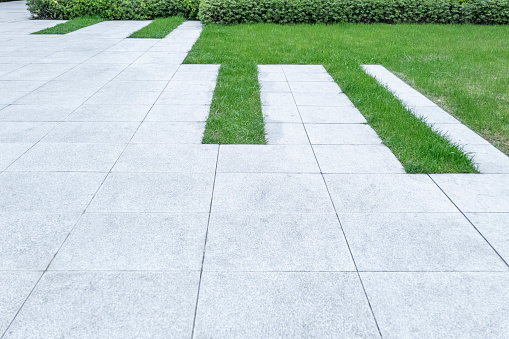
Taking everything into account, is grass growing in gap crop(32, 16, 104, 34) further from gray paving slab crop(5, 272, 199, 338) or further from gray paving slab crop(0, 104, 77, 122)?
gray paving slab crop(5, 272, 199, 338)

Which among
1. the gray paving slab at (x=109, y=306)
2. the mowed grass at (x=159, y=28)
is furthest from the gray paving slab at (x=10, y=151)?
the mowed grass at (x=159, y=28)

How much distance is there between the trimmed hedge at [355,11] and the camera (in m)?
16.7

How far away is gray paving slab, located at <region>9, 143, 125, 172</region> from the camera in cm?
491

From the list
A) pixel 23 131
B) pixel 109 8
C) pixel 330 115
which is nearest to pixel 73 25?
pixel 109 8

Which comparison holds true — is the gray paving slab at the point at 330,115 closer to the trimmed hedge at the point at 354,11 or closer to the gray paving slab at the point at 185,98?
the gray paving slab at the point at 185,98

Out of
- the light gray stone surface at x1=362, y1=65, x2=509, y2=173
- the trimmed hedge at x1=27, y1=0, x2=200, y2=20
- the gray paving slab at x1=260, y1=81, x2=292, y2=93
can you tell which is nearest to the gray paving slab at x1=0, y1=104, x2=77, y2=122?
the gray paving slab at x1=260, y1=81, x2=292, y2=93

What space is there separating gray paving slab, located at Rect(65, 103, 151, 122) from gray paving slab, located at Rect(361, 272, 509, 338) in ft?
14.9

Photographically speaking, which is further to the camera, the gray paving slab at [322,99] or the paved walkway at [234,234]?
the gray paving slab at [322,99]

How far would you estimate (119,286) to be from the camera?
3.06 m

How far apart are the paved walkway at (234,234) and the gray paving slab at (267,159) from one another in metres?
0.02

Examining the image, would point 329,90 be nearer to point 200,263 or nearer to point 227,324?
point 200,263

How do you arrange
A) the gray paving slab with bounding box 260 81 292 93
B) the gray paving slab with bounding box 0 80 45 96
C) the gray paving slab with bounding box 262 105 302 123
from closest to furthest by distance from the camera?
the gray paving slab with bounding box 262 105 302 123, the gray paving slab with bounding box 0 80 45 96, the gray paving slab with bounding box 260 81 292 93

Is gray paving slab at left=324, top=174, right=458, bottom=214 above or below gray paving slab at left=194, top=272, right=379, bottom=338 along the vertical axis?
below

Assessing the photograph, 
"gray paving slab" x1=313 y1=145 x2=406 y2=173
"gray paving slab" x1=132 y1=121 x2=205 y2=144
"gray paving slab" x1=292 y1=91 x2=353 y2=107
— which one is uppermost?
"gray paving slab" x1=132 y1=121 x2=205 y2=144
